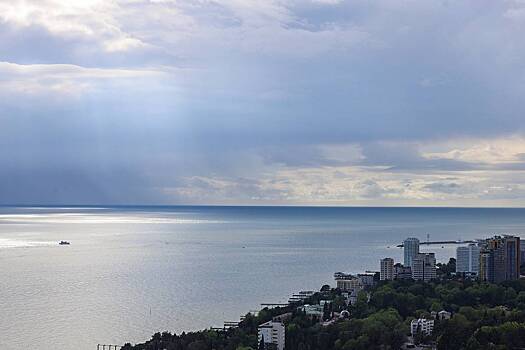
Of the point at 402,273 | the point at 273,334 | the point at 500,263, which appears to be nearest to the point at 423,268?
the point at 402,273

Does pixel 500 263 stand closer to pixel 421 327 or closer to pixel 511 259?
pixel 511 259

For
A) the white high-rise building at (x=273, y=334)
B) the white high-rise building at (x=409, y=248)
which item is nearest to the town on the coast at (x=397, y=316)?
the white high-rise building at (x=273, y=334)

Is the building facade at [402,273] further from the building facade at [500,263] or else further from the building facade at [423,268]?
the building facade at [500,263]

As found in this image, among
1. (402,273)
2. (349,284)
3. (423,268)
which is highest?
(423,268)

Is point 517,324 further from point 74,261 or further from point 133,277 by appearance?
point 74,261

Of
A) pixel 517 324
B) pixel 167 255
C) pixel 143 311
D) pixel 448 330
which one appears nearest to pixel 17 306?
pixel 143 311

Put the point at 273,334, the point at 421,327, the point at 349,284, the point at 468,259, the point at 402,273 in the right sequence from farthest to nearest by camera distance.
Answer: the point at 468,259 → the point at 402,273 → the point at 349,284 → the point at 421,327 → the point at 273,334

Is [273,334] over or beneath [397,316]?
beneath

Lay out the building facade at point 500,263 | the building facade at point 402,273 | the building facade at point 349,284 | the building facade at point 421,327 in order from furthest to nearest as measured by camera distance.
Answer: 1. the building facade at point 402,273
2. the building facade at point 500,263
3. the building facade at point 349,284
4. the building facade at point 421,327
